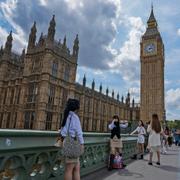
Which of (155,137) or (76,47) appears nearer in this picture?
(155,137)

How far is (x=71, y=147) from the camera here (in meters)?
Answer: 3.75

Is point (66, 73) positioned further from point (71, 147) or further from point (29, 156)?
point (71, 147)

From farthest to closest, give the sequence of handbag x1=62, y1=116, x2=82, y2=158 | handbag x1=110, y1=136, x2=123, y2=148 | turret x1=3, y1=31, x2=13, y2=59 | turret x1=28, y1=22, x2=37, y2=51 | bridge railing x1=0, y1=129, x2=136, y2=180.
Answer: turret x1=3, y1=31, x2=13, y2=59
turret x1=28, y1=22, x2=37, y2=51
handbag x1=110, y1=136, x2=123, y2=148
handbag x1=62, y1=116, x2=82, y2=158
bridge railing x1=0, y1=129, x2=136, y2=180

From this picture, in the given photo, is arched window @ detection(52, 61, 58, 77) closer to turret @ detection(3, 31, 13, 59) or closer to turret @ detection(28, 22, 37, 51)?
turret @ detection(28, 22, 37, 51)

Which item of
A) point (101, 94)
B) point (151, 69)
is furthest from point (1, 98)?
point (151, 69)

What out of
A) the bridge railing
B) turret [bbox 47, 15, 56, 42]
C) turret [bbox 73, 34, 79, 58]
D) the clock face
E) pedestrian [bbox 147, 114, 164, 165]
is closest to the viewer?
A: the bridge railing

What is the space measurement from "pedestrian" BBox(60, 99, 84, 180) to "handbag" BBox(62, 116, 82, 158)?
0.20 ft

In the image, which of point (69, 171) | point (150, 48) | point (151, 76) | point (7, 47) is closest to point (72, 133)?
point (69, 171)

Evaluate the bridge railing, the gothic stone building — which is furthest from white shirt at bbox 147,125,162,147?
the gothic stone building

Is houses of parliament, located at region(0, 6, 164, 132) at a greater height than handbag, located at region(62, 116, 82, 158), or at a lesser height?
greater

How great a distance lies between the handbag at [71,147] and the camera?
12.2 ft

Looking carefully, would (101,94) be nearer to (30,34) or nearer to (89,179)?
(30,34)

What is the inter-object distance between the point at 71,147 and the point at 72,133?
0.25 m

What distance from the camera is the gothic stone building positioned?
34.6 meters
